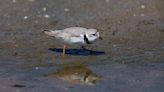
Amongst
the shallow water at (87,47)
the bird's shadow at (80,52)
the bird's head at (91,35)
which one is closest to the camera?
the shallow water at (87,47)

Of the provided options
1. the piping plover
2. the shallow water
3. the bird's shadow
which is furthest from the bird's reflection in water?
the bird's shadow

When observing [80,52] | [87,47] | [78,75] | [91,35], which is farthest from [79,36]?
[78,75]

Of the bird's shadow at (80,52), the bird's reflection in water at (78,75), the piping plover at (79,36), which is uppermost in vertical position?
the piping plover at (79,36)

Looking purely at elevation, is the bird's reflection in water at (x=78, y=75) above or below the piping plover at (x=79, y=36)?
below

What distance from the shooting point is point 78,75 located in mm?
8859

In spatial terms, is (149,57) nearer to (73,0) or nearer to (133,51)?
(133,51)

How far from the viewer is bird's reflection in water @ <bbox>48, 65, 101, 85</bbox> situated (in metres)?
8.50

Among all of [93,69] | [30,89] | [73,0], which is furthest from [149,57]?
[73,0]

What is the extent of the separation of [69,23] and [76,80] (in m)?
3.37

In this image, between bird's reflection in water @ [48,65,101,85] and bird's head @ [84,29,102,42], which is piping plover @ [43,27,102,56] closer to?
bird's head @ [84,29,102,42]

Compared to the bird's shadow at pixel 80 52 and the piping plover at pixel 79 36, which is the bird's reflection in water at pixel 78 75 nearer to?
the piping plover at pixel 79 36

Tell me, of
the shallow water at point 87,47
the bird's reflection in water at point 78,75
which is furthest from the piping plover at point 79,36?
the bird's reflection in water at point 78,75

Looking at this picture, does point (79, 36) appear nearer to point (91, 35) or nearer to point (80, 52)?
point (91, 35)

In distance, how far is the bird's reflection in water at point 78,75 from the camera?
335 inches
